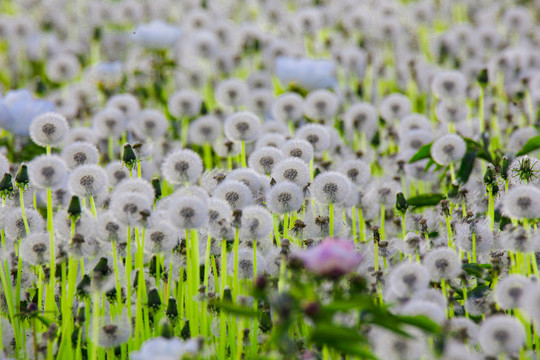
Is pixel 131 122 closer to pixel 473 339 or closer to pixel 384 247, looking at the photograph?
pixel 384 247

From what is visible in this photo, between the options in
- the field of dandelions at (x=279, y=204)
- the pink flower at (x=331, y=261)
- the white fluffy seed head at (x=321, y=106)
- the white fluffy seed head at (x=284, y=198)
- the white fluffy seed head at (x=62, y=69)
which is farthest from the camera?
the white fluffy seed head at (x=62, y=69)

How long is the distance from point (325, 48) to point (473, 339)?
11.9 ft

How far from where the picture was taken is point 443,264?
201cm

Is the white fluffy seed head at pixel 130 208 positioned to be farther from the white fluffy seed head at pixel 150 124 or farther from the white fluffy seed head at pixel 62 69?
the white fluffy seed head at pixel 62 69

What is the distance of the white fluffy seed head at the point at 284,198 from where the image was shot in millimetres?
2357

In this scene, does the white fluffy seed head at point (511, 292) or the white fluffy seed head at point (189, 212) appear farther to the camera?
the white fluffy seed head at point (189, 212)

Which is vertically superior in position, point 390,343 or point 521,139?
point 521,139

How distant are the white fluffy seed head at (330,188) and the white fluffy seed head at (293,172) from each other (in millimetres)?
62

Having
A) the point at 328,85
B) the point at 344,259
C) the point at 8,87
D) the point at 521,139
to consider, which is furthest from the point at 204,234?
the point at 8,87

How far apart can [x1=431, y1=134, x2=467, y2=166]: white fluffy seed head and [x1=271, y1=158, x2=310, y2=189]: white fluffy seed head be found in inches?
23.3

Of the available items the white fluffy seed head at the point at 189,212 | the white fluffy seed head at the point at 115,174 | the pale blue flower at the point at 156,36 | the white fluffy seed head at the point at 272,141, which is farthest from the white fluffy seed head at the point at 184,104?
the white fluffy seed head at the point at 189,212

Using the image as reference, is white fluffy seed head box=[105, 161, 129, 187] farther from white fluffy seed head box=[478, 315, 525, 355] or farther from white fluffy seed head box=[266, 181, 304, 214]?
white fluffy seed head box=[478, 315, 525, 355]

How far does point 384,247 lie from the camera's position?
2443mm

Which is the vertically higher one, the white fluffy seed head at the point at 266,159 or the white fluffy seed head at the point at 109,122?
the white fluffy seed head at the point at 109,122
